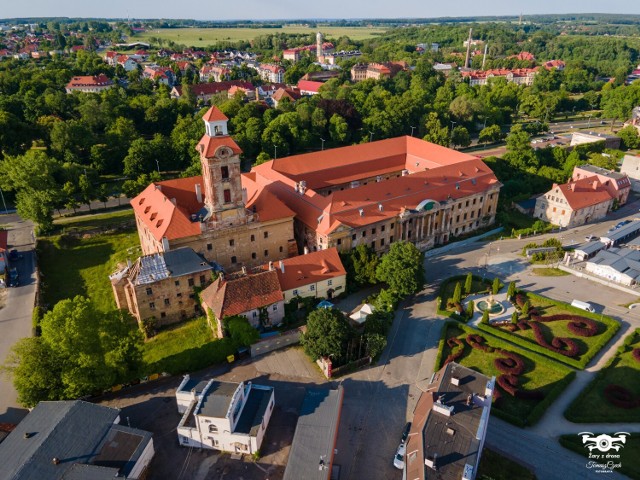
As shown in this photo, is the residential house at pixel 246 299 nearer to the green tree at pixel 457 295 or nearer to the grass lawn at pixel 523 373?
the grass lawn at pixel 523 373

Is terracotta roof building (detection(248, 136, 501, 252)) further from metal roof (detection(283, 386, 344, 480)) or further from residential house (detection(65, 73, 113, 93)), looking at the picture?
residential house (detection(65, 73, 113, 93))

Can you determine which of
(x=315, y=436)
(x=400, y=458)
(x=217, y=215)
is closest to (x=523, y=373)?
(x=400, y=458)

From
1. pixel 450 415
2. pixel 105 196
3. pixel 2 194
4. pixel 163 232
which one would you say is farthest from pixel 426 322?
pixel 2 194

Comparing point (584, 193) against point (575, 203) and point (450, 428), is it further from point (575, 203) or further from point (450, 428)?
point (450, 428)

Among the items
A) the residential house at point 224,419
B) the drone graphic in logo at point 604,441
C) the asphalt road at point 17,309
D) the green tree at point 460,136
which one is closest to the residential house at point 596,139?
the green tree at point 460,136

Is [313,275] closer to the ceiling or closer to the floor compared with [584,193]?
closer to the ceiling

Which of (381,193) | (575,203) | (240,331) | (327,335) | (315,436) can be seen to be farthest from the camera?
(575,203)

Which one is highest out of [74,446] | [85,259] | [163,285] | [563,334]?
A: [163,285]
